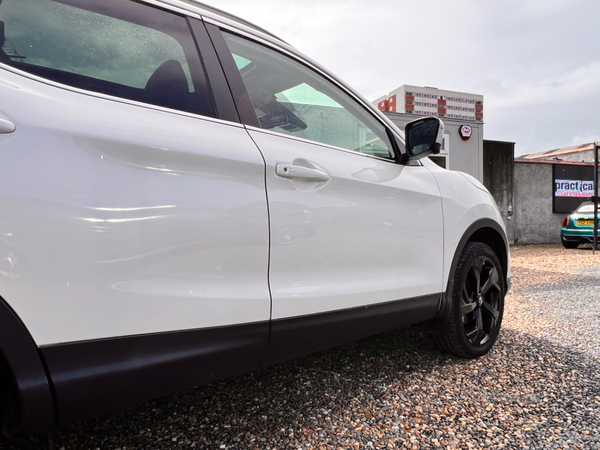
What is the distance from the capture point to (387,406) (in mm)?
1968

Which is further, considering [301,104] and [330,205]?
[301,104]

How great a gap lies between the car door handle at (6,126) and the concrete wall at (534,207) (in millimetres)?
12982

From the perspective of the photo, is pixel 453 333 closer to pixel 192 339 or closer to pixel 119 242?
pixel 192 339

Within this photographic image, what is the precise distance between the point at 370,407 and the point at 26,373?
1.47 m

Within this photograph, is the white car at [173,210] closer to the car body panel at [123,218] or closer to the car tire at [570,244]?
the car body panel at [123,218]

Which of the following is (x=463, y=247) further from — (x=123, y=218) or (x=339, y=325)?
(x=123, y=218)

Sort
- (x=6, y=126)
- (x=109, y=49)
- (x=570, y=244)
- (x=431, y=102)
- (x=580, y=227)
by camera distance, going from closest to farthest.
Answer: (x=6, y=126), (x=109, y=49), (x=580, y=227), (x=570, y=244), (x=431, y=102)

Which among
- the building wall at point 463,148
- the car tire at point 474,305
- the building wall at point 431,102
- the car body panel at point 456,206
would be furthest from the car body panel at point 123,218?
the building wall at point 431,102

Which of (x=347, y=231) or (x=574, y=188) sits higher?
(x=574, y=188)

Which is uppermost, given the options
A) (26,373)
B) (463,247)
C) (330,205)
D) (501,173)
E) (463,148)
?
(463,148)

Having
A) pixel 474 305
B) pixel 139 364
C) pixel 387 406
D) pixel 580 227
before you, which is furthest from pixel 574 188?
pixel 139 364

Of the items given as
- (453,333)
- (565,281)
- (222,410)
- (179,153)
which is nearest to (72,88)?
(179,153)

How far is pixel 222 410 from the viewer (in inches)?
75.7

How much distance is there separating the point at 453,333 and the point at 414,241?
2.31 ft
